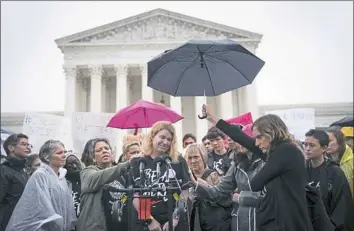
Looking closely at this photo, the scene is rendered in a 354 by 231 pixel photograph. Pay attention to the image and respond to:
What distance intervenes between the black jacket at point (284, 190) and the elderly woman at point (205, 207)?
47.5 inches

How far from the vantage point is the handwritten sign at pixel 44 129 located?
10.2 m

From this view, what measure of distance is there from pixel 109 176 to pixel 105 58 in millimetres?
30059

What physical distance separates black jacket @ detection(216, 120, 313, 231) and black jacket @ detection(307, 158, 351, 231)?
165cm

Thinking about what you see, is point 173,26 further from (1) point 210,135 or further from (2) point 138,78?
(1) point 210,135

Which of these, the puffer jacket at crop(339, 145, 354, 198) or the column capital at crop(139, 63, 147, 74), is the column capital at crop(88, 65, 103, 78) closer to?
the column capital at crop(139, 63, 147, 74)

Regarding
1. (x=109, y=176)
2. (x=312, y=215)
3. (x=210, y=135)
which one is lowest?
(x=312, y=215)

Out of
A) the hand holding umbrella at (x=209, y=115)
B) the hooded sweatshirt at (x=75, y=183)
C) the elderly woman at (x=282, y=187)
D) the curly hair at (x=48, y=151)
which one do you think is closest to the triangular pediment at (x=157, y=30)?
the hooded sweatshirt at (x=75, y=183)

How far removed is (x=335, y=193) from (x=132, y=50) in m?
30.2

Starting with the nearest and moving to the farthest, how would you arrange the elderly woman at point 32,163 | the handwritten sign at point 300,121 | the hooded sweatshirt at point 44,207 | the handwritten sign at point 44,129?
the hooded sweatshirt at point 44,207 → the elderly woman at point 32,163 → the handwritten sign at point 44,129 → the handwritten sign at point 300,121

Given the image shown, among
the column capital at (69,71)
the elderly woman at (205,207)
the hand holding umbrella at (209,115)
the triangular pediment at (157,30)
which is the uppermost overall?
the triangular pediment at (157,30)

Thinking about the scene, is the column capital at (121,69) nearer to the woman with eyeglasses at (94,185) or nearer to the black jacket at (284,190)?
the woman with eyeglasses at (94,185)

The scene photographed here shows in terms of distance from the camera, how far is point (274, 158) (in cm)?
354

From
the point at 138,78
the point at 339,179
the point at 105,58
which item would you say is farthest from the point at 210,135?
the point at 138,78

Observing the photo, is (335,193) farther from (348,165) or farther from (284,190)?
(284,190)
